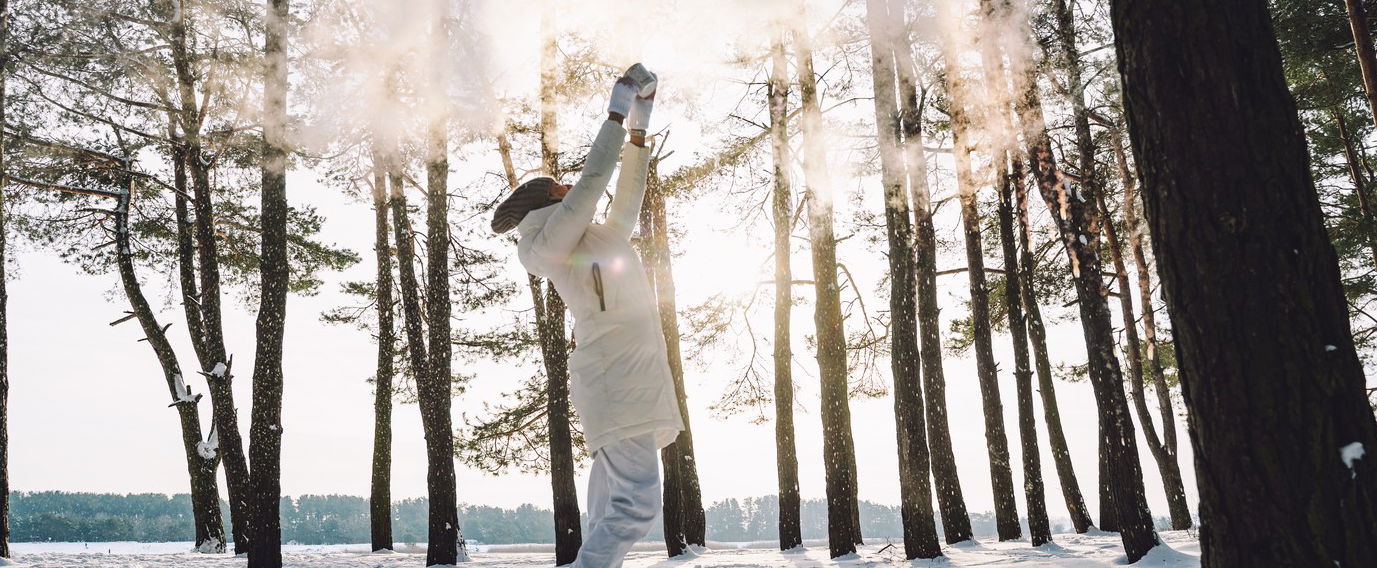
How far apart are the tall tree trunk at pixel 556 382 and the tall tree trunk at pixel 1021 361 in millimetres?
5478

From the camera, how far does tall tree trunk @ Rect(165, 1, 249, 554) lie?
10627 mm

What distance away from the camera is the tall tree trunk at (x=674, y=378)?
34.3 feet

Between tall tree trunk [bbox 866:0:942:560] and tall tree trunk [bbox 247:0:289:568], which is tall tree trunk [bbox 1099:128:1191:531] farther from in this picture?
tall tree trunk [bbox 247:0:289:568]

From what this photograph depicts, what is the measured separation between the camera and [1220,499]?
7.03 feet

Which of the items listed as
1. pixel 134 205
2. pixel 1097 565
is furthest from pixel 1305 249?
pixel 134 205

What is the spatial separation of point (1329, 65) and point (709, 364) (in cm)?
959

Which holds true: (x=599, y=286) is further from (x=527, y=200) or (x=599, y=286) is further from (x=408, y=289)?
(x=408, y=289)

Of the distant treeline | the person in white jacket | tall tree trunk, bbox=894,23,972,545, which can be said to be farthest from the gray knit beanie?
the distant treeline

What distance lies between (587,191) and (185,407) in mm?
12878

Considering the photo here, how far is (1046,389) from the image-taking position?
12.4m

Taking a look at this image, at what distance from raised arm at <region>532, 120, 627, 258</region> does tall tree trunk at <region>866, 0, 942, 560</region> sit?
544cm

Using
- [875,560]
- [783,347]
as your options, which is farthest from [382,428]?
[875,560]

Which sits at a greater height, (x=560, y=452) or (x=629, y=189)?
(x=629, y=189)

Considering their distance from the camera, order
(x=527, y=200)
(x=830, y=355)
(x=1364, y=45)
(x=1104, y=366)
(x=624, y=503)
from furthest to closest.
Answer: (x=830, y=355) → (x=1364, y=45) → (x=1104, y=366) → (x=527, y=200) → (x=624, y=503)
